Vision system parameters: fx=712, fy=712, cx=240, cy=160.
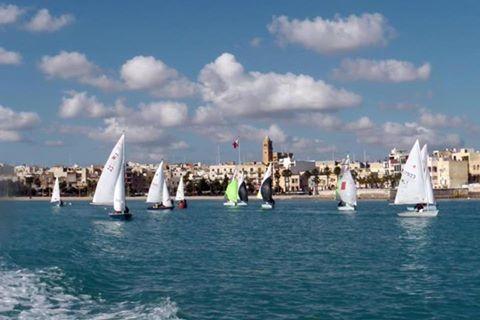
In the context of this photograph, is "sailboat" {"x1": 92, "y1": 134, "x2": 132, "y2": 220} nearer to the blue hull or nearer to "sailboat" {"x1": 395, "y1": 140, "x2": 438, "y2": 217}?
the blue hull

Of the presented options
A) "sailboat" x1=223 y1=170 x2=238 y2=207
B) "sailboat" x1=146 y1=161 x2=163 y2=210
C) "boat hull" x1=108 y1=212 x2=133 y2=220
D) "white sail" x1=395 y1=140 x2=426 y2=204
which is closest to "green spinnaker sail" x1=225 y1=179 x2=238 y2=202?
"sailboat" x1=223 y1=170 x2=238 y2=207

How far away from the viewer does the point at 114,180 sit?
235 ft

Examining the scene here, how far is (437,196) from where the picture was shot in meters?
191

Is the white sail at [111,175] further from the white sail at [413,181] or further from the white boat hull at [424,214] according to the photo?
the white boat hull at [424,214]

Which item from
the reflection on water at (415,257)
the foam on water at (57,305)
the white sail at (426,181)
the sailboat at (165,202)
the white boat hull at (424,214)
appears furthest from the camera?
the sailboat at (165,202)

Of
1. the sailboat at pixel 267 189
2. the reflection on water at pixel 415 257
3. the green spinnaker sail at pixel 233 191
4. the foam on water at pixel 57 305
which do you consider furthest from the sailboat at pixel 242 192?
the foam on water at pixel 57 305

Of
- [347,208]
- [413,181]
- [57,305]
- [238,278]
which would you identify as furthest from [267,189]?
[57,305]

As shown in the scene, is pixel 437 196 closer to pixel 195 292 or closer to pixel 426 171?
pixel 426 171

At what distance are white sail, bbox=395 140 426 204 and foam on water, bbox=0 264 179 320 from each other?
5665 cm

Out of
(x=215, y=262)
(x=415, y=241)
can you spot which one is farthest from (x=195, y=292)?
(x=415, y=241)

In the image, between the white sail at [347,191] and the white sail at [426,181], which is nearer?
the white sail at [426,181]

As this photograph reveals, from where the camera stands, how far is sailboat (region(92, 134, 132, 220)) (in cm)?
7038

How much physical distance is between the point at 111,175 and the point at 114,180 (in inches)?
23.7

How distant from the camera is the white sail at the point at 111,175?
70250 millimetres
